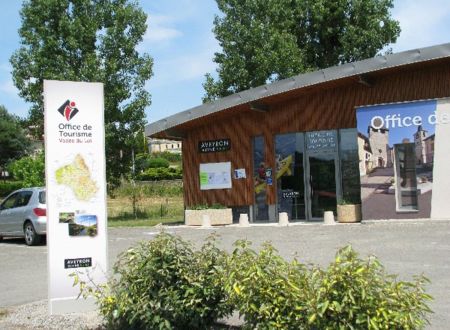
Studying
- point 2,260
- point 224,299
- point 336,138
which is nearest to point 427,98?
point 336,138

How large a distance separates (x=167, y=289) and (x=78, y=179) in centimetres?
245

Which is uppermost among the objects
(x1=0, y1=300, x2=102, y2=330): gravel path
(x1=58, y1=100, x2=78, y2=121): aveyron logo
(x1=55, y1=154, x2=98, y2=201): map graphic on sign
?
(x1=58, y1=100, x2=78, y2=121): aveyron logo

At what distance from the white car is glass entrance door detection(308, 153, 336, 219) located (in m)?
9.54

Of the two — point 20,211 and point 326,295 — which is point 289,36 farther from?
point 326,295

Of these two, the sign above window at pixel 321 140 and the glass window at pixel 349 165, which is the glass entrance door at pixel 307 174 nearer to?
the sign above window at pixel 321 140

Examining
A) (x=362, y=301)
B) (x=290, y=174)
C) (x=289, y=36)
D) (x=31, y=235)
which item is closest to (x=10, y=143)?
(x=289, y=36)

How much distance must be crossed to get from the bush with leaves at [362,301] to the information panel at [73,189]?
3697 millimetres

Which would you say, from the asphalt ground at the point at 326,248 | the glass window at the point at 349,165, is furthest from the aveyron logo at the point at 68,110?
the glass window at the point at 349,165

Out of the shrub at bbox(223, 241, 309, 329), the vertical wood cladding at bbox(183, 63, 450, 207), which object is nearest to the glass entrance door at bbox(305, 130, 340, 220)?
the vertical wood cladding at bbox(183, 63, 450, 207)

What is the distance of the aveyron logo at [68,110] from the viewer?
7.25m

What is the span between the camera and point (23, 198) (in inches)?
717

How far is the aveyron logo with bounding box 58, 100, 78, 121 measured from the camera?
7254mm

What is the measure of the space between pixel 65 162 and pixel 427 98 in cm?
1444

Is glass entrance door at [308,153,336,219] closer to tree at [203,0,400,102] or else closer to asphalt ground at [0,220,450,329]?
asphalt ground at [0,220,450,329]
